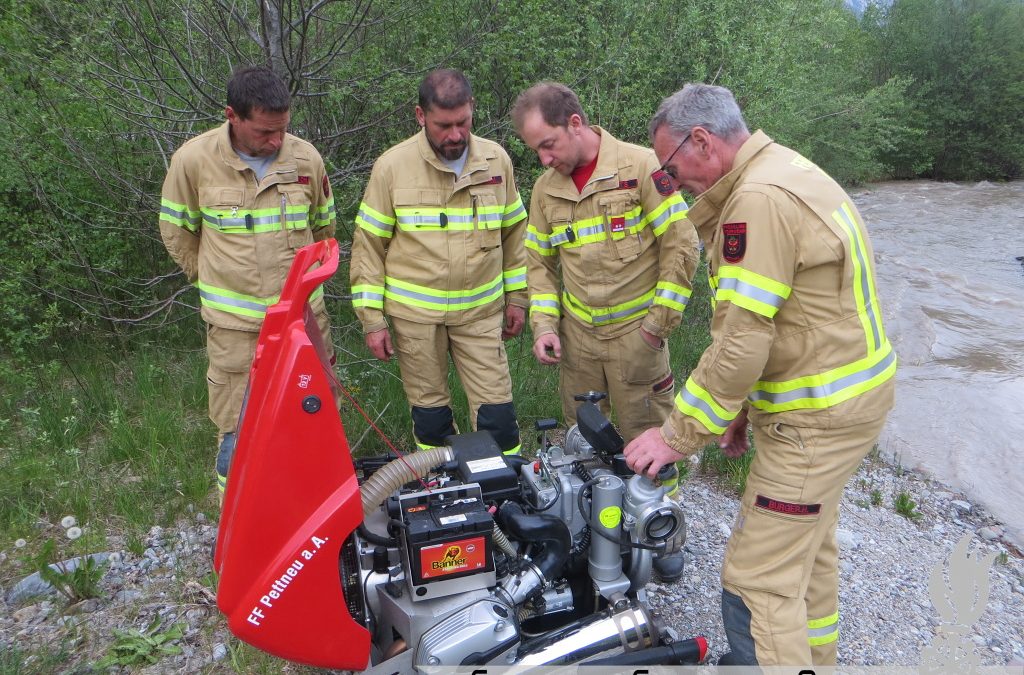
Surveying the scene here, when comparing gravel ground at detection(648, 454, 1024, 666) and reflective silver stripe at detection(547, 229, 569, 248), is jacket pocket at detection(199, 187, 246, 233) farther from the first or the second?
gravel ground at detection(648, 454, 1024, 666)

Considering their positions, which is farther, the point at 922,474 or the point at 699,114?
the point at 922,474

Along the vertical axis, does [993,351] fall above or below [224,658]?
below

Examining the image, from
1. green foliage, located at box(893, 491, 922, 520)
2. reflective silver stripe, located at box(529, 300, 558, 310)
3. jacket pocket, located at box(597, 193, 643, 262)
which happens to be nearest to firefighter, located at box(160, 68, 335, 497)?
reflective silver stripe, located at box(529, 300, 558, 310)

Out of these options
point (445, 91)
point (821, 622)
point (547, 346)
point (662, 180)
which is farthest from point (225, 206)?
point (821, 622)

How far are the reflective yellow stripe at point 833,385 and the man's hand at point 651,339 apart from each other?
1.18 metres

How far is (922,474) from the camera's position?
15.4ft

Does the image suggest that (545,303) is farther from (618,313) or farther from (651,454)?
(651,454)

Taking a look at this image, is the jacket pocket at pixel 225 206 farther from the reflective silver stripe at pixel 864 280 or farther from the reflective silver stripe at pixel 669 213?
the reflective silver stripe at pixel 864 280

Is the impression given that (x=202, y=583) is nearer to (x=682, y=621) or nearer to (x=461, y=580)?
(x=461, y=580)

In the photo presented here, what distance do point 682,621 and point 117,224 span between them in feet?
15.3

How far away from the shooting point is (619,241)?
351cm

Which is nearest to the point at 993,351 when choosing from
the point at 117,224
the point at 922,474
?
the point at 922,474

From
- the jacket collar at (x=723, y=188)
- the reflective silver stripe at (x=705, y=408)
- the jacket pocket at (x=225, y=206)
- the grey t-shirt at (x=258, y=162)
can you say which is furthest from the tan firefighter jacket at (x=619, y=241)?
the jacket pocket at (x=225, y=206)

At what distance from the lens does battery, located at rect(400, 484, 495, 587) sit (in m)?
2.36
